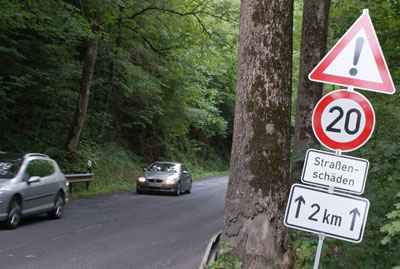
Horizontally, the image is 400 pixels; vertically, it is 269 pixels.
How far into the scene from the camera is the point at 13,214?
966 centimetres

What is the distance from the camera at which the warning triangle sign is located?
4.59 meters

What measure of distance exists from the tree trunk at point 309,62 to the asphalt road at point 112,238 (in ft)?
10.6

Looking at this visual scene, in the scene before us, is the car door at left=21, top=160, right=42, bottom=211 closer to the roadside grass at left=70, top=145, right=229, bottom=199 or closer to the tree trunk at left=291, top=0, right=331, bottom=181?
the roadside grass at left=70, top=145, right=229, bottom=199

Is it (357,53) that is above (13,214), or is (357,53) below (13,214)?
above

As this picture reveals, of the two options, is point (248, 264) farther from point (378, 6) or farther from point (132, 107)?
point (132, 107)

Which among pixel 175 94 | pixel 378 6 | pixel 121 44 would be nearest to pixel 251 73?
pixel 378 6

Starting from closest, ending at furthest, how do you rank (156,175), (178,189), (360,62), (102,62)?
1. (360,62)
2. (156,175)
3. (178,189)
4. (102,62)

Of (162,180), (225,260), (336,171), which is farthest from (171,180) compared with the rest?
(336,171)

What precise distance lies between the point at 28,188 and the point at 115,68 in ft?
51.1

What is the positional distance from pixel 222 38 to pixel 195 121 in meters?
11.7

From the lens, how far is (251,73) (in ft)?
20.2

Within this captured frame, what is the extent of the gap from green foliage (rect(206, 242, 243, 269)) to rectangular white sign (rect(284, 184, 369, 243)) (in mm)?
1607

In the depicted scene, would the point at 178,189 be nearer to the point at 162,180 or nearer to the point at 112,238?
the point at 162,180

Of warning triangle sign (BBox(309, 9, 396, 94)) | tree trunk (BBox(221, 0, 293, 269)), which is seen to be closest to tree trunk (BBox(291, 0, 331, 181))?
tree trunk (BBox(221, 0, 293, 269))
